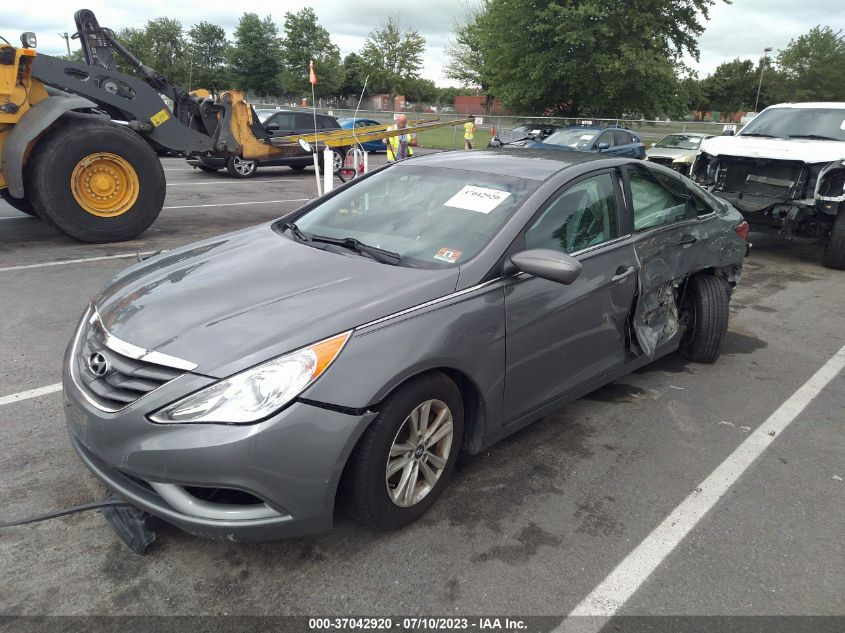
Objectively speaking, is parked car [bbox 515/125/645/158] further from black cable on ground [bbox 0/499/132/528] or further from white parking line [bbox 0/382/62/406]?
Answer: black cable on ground [bbox 0/499/132/528]

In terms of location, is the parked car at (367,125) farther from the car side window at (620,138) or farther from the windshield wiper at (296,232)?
the windshield wiper at (296,232)

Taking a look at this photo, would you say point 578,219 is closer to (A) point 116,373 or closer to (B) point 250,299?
(B) point 250,299

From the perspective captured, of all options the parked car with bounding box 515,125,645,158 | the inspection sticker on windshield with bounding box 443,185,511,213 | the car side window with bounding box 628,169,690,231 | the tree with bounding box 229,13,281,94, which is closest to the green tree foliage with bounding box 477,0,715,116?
the parked car with bounding box 515,125,645,158

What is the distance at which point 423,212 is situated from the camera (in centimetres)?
328

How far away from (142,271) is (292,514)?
5.26 ft

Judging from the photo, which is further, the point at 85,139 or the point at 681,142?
the point at 681,142

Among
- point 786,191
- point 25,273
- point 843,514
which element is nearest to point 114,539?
point 843,514

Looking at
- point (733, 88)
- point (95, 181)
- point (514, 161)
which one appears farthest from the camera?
point (733, 88)

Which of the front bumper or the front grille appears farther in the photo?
the front grille

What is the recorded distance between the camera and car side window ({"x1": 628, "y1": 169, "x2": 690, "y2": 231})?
3783mm

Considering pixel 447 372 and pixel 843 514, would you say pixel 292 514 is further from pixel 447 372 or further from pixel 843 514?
pixel 843 514

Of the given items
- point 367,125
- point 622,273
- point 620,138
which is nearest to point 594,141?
point 620,138

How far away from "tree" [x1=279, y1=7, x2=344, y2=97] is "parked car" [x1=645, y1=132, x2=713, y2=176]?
42.2m

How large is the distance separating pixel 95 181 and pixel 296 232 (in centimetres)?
522
